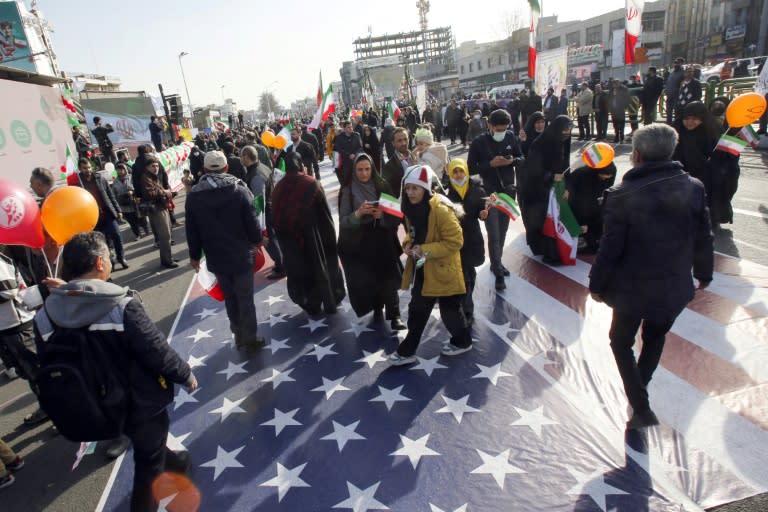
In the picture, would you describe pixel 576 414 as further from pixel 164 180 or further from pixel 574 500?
pixel 164 180

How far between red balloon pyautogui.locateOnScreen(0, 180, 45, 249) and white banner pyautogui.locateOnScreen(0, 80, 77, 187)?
29.4 feet

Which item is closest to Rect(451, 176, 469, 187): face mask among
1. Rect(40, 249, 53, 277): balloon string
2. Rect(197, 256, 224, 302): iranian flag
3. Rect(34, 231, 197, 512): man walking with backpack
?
Rect(197, 256, 224, 302): iranian flag

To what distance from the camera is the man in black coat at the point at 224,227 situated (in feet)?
14.2

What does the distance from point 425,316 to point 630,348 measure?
5.40 feet

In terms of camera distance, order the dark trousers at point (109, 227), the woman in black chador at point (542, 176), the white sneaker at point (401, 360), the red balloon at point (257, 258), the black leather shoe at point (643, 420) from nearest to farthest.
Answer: the black leather shoe at point (643, 420) → the white sneaker at point (401, 360) → the red balloon at point (257, 258) → the woman in black chador at point (542, 176) → the dark trousers at point (109, 227)

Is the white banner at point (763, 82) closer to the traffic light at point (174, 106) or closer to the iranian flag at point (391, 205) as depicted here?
the iranian flag at point (391, 205)

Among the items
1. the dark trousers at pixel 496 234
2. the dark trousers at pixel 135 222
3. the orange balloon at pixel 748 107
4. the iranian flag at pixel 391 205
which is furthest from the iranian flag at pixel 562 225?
the dark trousers at pixel 135 222

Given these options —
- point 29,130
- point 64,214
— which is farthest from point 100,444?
point 29,130

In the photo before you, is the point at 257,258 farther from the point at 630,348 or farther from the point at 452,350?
the point at 630,348

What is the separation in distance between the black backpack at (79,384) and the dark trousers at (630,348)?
116 inches

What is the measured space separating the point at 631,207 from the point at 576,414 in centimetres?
160

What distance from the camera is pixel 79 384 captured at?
222cm

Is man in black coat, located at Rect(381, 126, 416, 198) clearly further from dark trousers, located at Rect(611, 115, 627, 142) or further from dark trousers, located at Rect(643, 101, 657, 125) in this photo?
dark trousers, located at Rect(643, 101, 657, 125)

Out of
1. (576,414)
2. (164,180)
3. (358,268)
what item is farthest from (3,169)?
(576,414)
